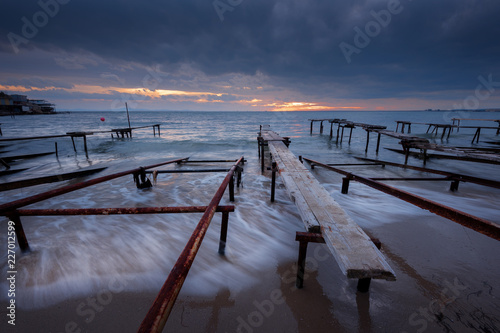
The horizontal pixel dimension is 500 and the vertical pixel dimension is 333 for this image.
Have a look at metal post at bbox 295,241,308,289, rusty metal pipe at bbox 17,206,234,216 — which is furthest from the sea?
rusty metal pipe at bbox 17,206,234,216

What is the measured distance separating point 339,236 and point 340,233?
3.0 inches

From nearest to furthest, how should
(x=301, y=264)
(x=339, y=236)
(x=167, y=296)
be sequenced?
(x=167, y=296) < (x=339, y=236) < (x=301, y=264)

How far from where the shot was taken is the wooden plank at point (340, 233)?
193 cm

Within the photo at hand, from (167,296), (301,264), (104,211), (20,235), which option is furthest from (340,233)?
(20,235)

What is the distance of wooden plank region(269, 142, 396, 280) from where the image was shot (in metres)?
1.93

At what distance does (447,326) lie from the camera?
2.40m

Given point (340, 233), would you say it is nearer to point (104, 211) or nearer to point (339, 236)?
point (339, 236)

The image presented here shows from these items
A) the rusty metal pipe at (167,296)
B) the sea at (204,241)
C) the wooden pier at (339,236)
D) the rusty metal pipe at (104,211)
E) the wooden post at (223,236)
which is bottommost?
the sea at (204,241)

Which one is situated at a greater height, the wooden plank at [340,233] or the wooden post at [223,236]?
the wooden plank at [340,233]

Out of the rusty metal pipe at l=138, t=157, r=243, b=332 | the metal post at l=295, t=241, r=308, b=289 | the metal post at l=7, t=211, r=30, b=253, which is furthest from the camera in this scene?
the metal post at l=7, t=211, r=30, b=253

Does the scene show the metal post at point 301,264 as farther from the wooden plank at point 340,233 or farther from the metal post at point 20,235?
the metal post at point 20,235

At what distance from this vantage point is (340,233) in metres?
2.51

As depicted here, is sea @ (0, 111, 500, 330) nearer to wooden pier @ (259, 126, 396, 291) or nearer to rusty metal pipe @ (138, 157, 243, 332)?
wooden pier @ (259, 126, 396, 291)

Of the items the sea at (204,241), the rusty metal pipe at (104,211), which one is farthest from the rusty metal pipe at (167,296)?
the sea at (204,241)
